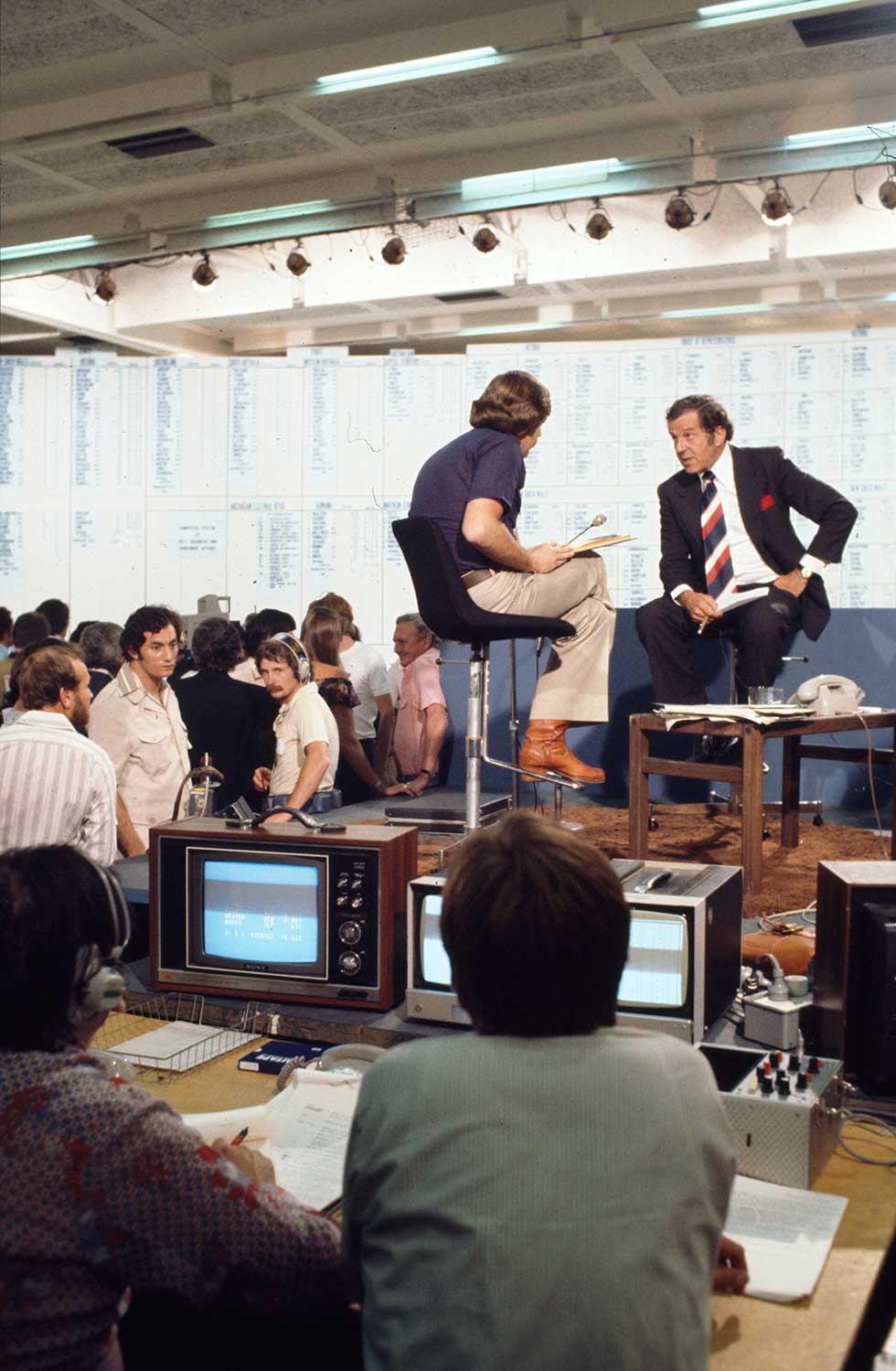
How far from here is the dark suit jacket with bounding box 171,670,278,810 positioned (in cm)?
491

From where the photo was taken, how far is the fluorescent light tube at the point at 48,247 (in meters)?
7.48

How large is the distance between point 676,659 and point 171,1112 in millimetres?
3732

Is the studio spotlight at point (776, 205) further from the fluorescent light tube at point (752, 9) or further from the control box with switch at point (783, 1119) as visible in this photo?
the control box with switch at point (783, 1119)

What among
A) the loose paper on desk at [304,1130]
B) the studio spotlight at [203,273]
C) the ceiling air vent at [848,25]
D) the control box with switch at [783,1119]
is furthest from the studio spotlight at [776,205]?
the loose paper on desk at [304,1130]

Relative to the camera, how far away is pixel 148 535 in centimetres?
882

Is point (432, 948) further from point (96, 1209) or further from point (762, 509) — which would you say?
point (762, 509)

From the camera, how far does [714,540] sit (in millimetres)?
4984

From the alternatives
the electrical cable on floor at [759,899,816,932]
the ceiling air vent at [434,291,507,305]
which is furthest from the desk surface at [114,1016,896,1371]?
the ceiling air vent at [434,291,507,305]

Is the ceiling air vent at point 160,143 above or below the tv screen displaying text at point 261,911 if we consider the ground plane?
above

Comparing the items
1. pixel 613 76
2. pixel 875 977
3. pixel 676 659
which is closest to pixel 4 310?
pixel 613 76

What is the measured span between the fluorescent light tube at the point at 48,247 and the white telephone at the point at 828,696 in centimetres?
517

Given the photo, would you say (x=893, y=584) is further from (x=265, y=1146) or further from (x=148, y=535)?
(x=265, y=1146)

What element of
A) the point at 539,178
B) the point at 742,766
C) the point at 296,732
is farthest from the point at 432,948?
the point at 539,178

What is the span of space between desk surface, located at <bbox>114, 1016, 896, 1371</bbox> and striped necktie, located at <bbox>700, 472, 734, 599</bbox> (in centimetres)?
327
